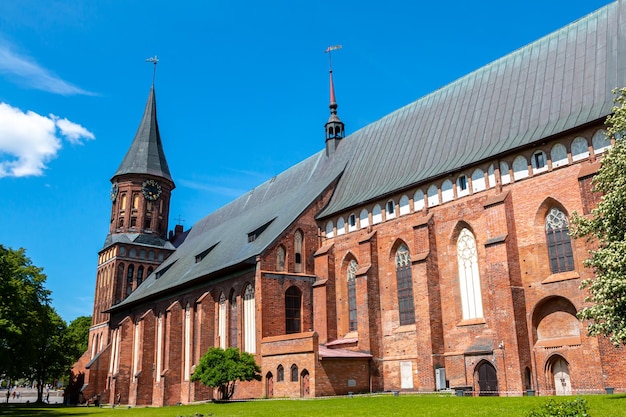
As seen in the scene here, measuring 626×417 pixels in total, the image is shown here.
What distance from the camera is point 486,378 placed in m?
24.1

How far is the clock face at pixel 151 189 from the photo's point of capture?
57.6 meters

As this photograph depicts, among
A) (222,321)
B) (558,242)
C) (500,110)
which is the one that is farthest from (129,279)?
(558,242)

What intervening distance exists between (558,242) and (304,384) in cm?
1303

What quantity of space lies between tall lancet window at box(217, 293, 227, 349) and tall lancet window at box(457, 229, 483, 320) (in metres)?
15.8

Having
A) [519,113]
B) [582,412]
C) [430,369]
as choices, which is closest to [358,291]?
[430,369]

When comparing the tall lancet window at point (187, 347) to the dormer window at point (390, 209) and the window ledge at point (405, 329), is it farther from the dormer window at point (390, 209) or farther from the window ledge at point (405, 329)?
the dormer window at point (390, 209)

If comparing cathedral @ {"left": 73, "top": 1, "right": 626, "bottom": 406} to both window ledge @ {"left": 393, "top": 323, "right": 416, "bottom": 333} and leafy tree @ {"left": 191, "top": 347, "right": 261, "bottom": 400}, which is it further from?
leafy tree @ {"left": 191, "top": 347, "right": 261, "bottom": 400}

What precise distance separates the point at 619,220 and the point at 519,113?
10977 millimetres

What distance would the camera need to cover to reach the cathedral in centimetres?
2308

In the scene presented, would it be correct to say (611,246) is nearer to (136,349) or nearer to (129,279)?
(136,349)

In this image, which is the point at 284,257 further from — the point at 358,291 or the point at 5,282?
the point at 5,282

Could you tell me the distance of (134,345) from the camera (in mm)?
47250

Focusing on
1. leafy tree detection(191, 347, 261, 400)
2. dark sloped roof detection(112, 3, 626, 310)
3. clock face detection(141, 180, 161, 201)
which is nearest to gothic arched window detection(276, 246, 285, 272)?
dark sloped roof detection(112, 3, 626, 310)

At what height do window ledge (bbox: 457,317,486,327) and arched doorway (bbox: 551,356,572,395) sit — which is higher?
window ledge (bbox: 457,317,486,327)
